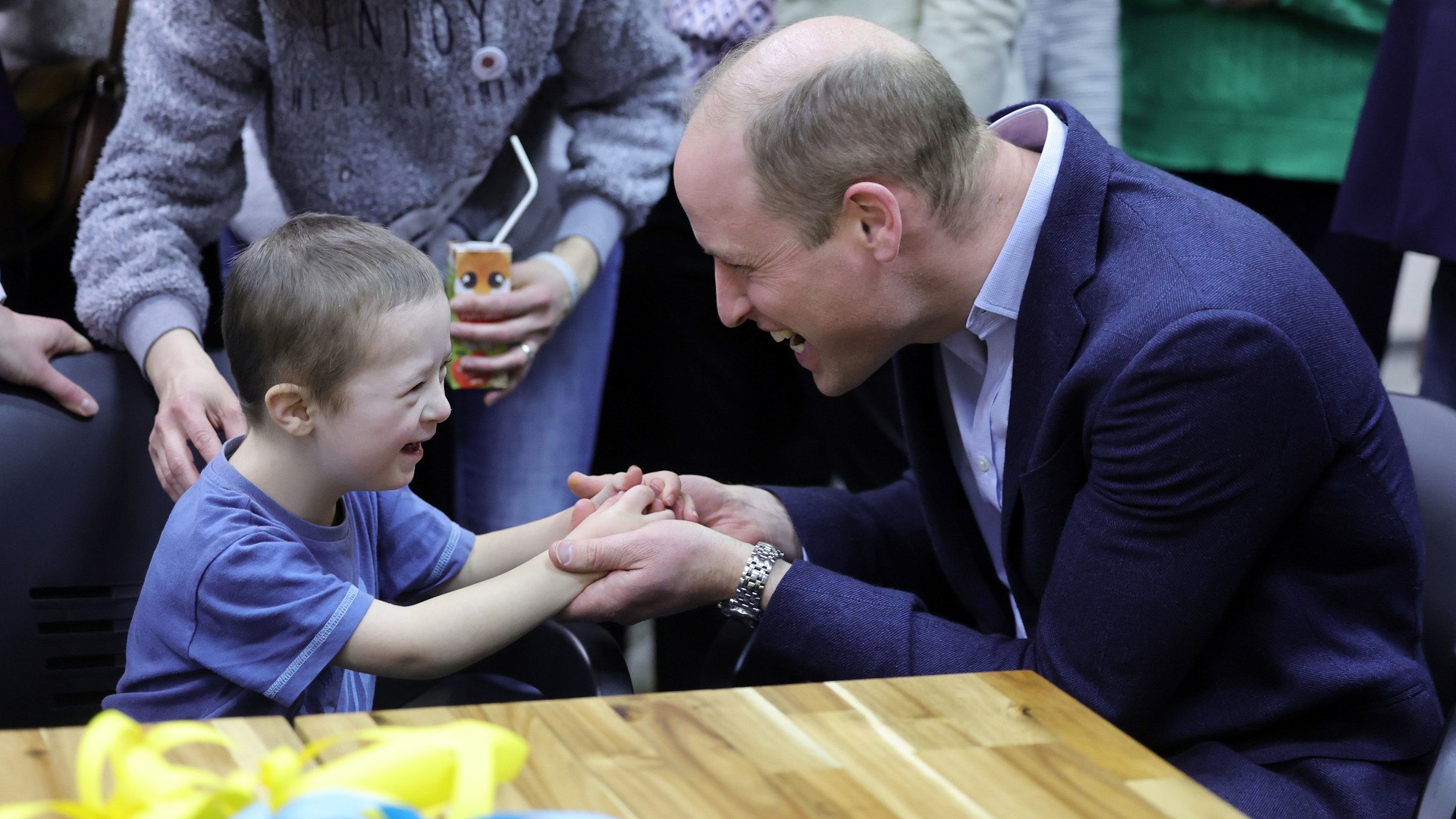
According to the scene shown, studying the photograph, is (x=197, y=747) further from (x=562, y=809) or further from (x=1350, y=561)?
(x=1350, y=561)

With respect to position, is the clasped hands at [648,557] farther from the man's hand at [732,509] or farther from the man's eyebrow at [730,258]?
the man's eyebrow at [730,258]

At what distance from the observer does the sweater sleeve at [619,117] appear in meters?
2.24

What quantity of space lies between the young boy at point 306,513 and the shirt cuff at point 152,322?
0.34 m

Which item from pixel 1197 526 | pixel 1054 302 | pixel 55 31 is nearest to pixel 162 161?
pixel 55 31

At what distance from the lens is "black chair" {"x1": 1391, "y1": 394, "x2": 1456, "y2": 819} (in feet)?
5.25

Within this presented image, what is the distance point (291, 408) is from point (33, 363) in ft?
1.29

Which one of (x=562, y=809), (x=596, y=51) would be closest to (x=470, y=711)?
(x=562, y=809)

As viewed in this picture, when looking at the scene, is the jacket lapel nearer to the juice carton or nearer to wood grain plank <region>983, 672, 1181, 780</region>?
wood grain plank <region>983, 672, 1181, 780</region>

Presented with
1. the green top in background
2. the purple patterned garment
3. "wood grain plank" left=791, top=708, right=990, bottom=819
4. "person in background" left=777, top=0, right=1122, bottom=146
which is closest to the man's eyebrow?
"wood grain plank" left=791, top=708, right=990, bottom=819

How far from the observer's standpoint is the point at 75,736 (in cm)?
103

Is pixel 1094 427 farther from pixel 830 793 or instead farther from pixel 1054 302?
pixel 830 793

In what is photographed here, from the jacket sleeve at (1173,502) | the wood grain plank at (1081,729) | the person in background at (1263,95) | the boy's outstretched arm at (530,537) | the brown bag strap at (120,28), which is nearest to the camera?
the wood grain plank at (1081,729)

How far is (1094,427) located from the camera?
149cm

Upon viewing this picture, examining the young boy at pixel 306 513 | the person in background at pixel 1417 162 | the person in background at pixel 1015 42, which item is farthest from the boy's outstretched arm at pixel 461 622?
the person in background at pixel 1417 162
